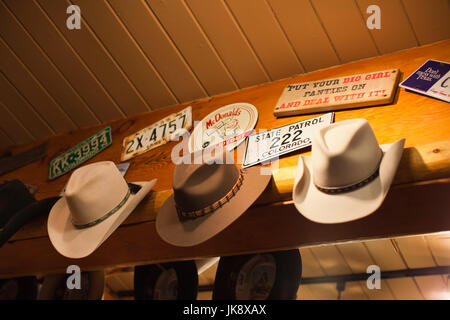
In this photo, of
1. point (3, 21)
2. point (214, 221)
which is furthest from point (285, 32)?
point (3, 21)

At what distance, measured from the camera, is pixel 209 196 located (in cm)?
137

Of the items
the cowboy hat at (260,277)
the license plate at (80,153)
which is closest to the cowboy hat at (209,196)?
the cowboy hat at (260,277)

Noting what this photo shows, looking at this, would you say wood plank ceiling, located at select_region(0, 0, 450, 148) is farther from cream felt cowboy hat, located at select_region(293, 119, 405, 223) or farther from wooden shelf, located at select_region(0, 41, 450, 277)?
cream felt cowboy hat, located at select_region(293, 119, 405, 223)

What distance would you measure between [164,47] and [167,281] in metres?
1.14

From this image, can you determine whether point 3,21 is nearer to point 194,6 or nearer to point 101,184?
point 194,6

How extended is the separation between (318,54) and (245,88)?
1.33 feet

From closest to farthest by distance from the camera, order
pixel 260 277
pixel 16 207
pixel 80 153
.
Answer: pixel 260 277 < pixel 16 207 < pixel 80 153

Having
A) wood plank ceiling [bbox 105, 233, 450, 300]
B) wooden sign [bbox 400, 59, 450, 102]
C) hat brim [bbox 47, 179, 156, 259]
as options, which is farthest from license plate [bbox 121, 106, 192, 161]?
wooden sign [bbox 400, 59, 450, 102]

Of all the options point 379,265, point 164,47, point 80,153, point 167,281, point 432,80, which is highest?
point 164,47

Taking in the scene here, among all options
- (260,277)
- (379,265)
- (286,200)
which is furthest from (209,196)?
(379,265)

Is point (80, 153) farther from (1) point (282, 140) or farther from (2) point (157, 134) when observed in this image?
(1) point (282, 140)

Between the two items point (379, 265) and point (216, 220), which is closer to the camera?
point (216, 220)

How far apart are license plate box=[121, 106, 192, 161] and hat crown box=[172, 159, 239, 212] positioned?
0.75 metres

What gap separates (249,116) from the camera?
193 centimetres
